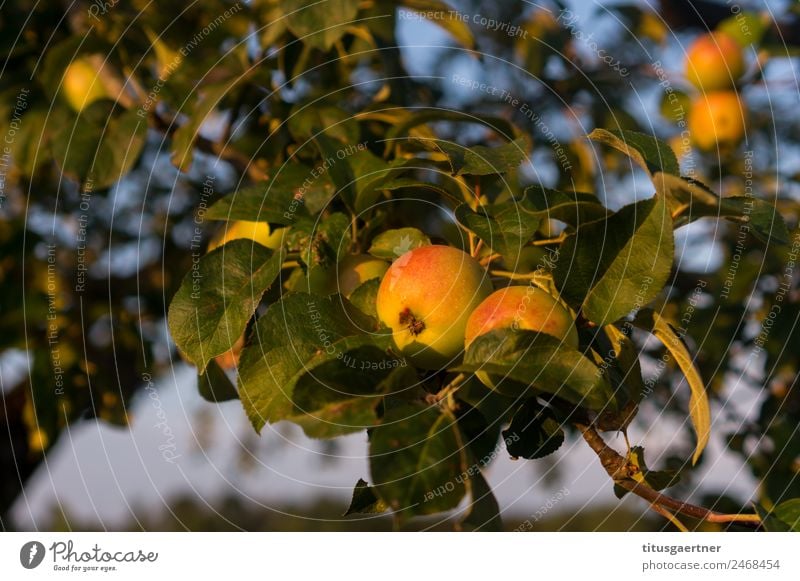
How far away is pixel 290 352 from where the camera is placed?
0.52m

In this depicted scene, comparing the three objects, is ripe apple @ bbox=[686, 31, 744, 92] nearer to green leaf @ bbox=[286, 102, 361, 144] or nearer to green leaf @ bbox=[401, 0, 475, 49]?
green leaf @ bbox=[401, 0, 475, 49]

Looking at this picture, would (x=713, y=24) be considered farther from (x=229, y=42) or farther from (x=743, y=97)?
(x=229, y=42)

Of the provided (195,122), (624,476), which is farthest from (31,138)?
(624,476)

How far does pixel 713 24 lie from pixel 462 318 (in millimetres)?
1232

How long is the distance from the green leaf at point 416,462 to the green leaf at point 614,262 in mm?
127

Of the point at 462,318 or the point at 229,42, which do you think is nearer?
the point at 462,318

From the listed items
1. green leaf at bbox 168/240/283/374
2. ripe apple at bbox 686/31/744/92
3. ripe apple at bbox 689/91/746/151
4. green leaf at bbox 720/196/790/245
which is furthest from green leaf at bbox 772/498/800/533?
ripe apple at bbox 686/31/744/92

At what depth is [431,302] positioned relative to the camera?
19.9 inches

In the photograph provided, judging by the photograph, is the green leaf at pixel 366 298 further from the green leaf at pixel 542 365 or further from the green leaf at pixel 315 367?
the green leaf at pixel 542 365

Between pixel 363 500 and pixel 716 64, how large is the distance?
3.79ft

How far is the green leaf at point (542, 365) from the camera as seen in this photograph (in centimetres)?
46

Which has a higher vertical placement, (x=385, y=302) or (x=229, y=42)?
(x=229, y=42)

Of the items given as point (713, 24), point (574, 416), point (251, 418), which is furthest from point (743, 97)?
point (251, 418)
